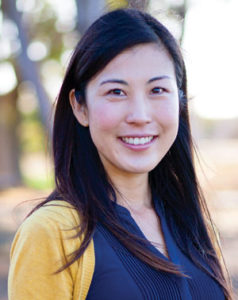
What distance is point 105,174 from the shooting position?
75.0 inches

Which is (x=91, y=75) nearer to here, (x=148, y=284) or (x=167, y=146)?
(x=167, y=146)

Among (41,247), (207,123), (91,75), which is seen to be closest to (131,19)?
(91,75)

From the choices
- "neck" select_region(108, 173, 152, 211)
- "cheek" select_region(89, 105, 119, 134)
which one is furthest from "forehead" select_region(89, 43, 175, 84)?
"neck" select_region(108, 173, 152, 211)

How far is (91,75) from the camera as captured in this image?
1.79m

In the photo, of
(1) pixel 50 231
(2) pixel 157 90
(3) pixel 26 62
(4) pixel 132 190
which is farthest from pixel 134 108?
(3) pixel 26 62

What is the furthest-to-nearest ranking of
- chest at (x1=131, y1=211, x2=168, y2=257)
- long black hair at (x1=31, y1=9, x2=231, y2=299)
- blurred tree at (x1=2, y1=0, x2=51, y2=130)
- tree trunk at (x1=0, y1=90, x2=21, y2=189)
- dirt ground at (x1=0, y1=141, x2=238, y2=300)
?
tree trunk at (x1=0, y1=90, x2=21, y2=189) → blurred tree at (x1=2, y1=0, x2=51, y2=130) → dirt ground at (x1=0, y1=141, x2=238, y2=300) → chest at (x1=131, y1=211, x2=168, y2=257) → long black hair at (x1=31, y1=9, x2=231, y2=299)

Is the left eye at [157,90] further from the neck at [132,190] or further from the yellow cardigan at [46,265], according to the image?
the yellow cardigan at [46,265]

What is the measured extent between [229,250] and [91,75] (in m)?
5.72

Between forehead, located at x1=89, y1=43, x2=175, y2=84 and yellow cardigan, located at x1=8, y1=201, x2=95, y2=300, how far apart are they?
534mm

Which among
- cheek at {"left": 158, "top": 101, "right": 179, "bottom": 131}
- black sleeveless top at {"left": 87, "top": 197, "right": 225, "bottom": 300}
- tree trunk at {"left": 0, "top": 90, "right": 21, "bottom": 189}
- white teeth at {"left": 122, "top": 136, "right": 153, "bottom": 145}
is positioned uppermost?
cheek at {"left": 158, "top": 101, "right": 179, "bottom": 131}

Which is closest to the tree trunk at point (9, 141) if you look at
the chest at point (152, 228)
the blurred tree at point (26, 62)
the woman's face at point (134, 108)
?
the blurred tree at point (26, 62)

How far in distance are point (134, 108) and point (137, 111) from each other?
14 millimetres

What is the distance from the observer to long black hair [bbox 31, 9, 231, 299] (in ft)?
5.64

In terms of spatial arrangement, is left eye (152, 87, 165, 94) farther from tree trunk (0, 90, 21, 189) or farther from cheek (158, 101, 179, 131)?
tree trunk (0, 90, 21, 189)
